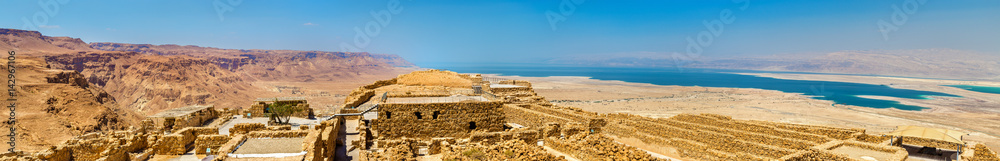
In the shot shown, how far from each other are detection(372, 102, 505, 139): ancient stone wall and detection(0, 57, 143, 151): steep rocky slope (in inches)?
996

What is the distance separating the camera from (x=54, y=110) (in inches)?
1364

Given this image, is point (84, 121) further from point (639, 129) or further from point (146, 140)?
point (639, 129)

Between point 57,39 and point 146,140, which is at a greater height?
point 57,39

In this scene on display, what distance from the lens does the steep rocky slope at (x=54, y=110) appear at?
2989 cm

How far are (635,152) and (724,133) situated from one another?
9.91 m

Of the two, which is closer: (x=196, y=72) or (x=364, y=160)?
(x=364, y=160)

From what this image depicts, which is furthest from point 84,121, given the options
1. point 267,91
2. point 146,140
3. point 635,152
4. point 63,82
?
point 267,91

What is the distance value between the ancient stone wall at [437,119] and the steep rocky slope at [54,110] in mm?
25292

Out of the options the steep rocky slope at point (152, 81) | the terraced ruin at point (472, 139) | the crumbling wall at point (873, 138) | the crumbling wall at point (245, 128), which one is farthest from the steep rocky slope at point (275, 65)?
the crumbling wall at point (873, 138)

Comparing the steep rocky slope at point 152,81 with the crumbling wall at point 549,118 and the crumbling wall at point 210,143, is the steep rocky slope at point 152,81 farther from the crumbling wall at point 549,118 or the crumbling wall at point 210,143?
the crumbling wall at point 210,143

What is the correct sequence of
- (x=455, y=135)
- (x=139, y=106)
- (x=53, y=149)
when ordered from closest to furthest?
(x=53, y=149) → (x=455, y=135) → (x=139, y=106)

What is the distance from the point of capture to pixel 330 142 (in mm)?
12219

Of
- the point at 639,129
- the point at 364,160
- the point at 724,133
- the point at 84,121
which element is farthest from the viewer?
the point at 84,121

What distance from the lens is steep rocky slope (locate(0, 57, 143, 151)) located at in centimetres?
2989
